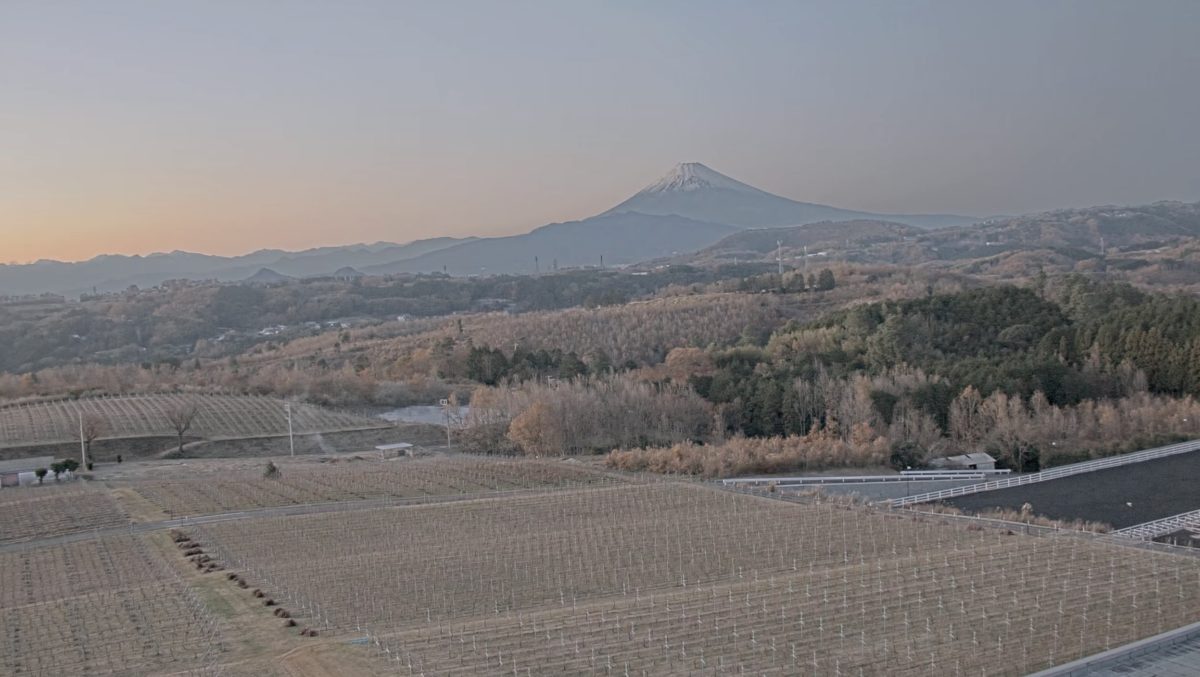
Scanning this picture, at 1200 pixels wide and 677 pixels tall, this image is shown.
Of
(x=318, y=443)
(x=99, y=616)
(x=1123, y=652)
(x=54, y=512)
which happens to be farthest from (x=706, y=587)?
(x=318, y=443)

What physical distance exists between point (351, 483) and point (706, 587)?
2004 cm

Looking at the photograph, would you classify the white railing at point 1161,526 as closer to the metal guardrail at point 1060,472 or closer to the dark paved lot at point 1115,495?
the dark paved lot at point 1115,495

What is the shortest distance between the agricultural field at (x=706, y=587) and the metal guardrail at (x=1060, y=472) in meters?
3.47

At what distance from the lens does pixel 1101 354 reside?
169ft

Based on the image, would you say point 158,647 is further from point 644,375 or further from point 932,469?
point 644,375

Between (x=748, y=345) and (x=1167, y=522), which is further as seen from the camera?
(x=748, y=345)

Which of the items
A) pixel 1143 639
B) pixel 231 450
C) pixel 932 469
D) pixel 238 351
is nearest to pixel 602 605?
pixel 1143 639

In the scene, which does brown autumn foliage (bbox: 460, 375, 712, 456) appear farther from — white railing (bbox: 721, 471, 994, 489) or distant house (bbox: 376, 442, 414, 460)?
white railing (bbox: 721, 471, 994, 489)

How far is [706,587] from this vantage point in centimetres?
2200

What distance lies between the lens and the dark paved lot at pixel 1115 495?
96.1ft

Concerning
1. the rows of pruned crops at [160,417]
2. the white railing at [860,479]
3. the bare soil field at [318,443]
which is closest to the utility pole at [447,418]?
the bare soil field at [318,443]

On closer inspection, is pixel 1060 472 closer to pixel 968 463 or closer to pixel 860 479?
pixel 968 463

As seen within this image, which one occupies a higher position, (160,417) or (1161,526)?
(160,417)

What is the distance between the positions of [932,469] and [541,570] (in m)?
20.0
